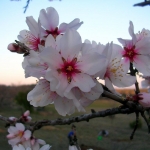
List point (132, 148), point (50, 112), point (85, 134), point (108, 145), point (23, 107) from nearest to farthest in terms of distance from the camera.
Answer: point (132, 148) → point (108, 145) → point (85, 134) → point (23, 107) → point (50, 112)

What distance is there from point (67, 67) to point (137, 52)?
295mm

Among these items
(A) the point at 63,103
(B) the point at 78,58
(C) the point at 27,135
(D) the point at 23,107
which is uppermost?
(B) the point at 78,58

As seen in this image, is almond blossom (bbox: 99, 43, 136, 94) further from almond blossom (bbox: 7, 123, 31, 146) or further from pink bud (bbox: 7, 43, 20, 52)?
almond blossom (bbox: 7, 123, 31, 146)

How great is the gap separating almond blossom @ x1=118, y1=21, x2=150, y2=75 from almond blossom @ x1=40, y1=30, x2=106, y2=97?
0.79ft

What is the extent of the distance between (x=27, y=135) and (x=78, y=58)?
3.08 feet

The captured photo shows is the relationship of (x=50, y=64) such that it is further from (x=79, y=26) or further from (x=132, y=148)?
(x=132, y=148)

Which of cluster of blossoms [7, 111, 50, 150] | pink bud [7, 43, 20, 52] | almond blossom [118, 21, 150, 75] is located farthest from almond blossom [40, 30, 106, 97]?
cluster of blossoms [7, 111, 50, 150]

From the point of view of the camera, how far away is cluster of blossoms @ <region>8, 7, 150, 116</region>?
18.8 inches

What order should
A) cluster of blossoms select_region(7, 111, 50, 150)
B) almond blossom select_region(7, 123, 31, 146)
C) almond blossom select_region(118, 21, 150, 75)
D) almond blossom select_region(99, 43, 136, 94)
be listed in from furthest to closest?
almond blossom select_region(7, 123, 31, 146)
cluster of blossoms select_region(7, 111, 50, 150)
almond blossom select_region(118, 21, 150, 75)
almond blossom select_region(99, 43, 136, 94)

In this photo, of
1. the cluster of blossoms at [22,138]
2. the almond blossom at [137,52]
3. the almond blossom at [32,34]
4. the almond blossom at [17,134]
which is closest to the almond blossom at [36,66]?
the almond blossom at [32,34]

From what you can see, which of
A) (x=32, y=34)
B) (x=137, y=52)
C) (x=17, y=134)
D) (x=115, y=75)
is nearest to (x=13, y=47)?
(x=32, y=34)

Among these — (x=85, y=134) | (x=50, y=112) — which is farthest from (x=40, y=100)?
(x=50, y=112)

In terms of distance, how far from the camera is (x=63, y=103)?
55 cm

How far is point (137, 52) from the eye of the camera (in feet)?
2.34
